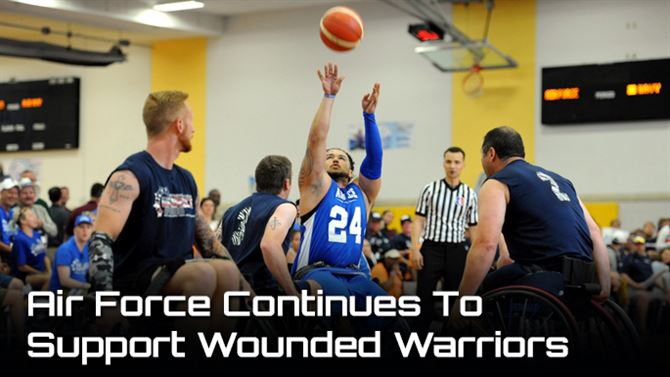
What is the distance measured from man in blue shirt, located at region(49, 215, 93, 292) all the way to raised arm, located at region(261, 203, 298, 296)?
442cm

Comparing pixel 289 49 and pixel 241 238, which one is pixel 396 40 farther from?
pixel 241 238

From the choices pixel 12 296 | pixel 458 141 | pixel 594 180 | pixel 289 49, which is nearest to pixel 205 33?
pixel 289 49

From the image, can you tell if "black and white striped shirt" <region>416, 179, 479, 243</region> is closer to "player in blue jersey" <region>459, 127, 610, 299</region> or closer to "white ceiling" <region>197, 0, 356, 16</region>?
"player in blue jersey" <region>459, 127, 610, 299</region>

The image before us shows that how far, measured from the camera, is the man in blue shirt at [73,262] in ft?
31.8

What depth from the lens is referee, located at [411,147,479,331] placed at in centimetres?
934

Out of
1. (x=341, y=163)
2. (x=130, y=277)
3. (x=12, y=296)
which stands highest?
(x=341, y=163)

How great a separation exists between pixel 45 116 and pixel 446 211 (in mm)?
12834

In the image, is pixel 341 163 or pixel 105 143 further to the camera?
pixel 105 143

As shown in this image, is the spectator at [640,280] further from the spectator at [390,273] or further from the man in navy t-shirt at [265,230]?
the man in navy t-shirt at [265,230]

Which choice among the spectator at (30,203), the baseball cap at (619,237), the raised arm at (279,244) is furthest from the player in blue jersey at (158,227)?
the baseball cap at (619,237)

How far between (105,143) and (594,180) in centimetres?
990

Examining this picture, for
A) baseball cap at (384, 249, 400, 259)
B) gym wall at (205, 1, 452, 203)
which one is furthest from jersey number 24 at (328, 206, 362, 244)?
gym wall at (205, 1, 452, 203)

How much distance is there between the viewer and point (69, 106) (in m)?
20.0

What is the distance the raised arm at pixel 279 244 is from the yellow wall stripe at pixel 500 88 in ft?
35.4
